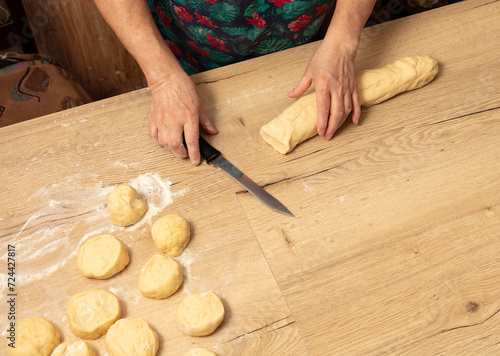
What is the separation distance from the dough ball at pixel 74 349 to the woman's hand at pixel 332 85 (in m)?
0.91

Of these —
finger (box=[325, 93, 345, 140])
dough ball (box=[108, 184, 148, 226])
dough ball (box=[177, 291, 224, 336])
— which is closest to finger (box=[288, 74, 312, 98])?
finger (box=[325, 93, 345, 140])

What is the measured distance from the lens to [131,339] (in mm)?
1025

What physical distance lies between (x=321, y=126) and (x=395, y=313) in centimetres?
60

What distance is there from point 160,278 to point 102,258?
17 cm

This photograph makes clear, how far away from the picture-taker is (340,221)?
49.1 inches

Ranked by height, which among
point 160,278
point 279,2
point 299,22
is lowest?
point 160,278

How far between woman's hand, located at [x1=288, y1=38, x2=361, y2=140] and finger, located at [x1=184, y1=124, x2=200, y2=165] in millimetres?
355

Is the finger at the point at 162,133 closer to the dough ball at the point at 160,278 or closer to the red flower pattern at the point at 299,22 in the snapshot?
the dough ball at the point at 160,278

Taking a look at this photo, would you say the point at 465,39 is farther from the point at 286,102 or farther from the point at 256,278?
the point at 256,278

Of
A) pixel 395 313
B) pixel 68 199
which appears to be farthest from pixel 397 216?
pixel 68 199

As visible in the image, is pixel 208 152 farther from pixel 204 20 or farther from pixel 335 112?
pixel 204 20

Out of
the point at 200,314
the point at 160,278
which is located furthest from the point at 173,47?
the point at 200,314

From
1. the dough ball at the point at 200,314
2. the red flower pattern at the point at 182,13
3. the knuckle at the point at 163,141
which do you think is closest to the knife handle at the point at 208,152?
the knuckle at the point at 163,141

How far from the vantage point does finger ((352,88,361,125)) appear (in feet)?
4.65
